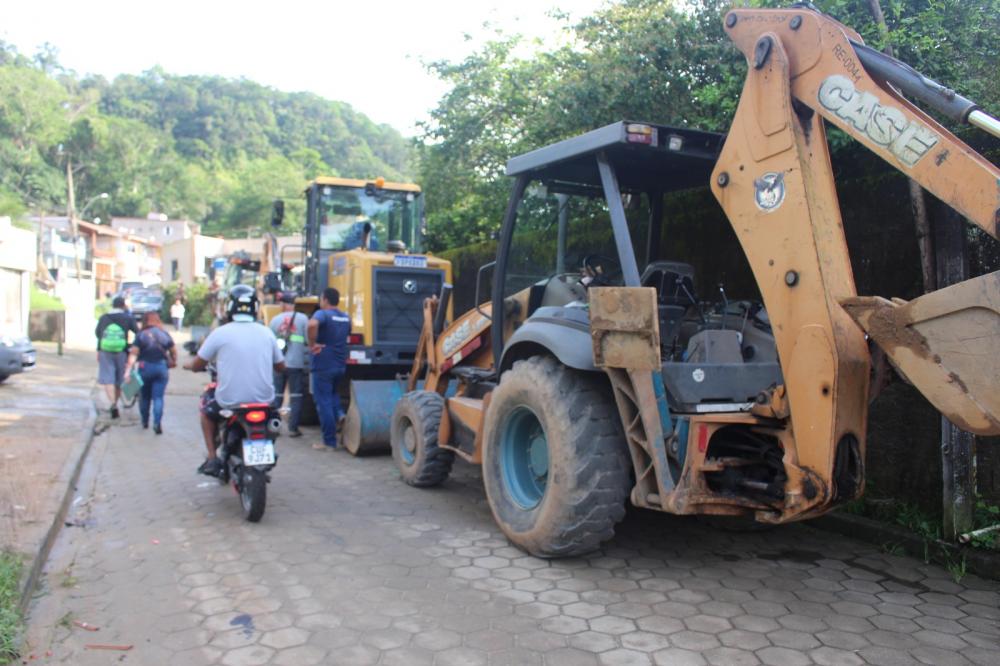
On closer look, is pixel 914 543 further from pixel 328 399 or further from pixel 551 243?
pixel 328 399

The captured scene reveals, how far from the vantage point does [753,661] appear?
3545mm

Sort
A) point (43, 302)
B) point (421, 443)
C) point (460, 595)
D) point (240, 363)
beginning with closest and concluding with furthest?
point (460, 595) < point (240, 363) < point (421, 443) < point (43, 302)

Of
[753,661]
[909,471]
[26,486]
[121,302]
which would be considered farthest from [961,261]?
[121,302]

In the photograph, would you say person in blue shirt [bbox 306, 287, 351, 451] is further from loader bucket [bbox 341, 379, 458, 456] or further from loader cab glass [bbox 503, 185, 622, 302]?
loader cab glass [bbox 503, 185, 622, 302]

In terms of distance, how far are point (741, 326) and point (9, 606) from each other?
4242mm

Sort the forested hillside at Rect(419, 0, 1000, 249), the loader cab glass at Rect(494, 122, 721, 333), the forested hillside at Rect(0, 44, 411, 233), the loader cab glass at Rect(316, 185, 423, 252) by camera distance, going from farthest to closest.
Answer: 1. the forested hillside at Rect(0, 44, 411, 233)
2. the loader cab glass at Rect(316, 185, 423, 252)
3. the forested hillside at Rect(419, 0, 1000, 249)
4. the loader cab glass at Rect(494, 122, 721, 333)

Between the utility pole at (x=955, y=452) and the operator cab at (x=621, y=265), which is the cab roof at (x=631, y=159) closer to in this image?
the operator cab at (x=621, y=265)

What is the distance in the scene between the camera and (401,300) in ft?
30.3

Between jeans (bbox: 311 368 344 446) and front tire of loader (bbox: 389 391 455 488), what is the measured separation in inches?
66.0

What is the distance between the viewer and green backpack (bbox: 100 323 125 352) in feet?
32.8

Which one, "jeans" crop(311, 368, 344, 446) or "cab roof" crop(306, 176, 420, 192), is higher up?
"cab roof" crop(306, 176, 420, 192)

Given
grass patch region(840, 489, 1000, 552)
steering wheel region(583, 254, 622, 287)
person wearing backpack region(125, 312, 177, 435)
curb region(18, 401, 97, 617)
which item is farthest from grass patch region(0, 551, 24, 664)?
person wearing backpack region(125, 312, 177, 435)

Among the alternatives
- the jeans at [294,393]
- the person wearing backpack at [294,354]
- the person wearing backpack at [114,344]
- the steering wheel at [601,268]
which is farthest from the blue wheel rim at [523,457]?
the person wearing backpack at [114,344]

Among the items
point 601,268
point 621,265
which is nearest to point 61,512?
point 601,268
